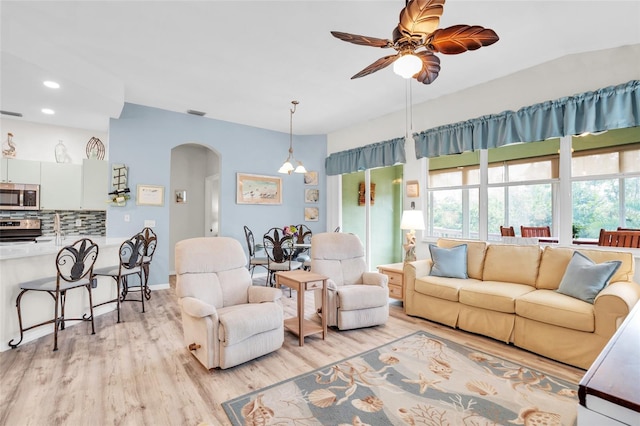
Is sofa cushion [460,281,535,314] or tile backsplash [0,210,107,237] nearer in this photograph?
sofa cushion [460,281,535,314]

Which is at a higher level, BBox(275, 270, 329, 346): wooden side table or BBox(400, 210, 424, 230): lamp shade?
BBox(400, 210, 424, 230): lamp shade

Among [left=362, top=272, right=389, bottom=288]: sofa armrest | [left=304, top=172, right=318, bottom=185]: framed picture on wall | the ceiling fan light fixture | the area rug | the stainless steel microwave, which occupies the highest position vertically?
the ceiling fan light fixture

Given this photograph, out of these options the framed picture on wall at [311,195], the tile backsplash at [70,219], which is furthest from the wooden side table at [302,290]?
the tile backsplash at [70,219]

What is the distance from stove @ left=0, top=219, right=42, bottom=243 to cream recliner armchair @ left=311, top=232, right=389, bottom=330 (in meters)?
4.91

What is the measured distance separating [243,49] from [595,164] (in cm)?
395

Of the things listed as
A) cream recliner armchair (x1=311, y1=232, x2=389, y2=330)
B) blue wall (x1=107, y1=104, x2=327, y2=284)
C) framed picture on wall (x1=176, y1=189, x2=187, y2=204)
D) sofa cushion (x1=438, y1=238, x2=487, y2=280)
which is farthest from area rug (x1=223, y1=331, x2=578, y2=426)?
framed picture on wall (x1=176, y1=189, x2=187, y2=204)

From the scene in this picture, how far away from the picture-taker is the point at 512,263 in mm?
3432

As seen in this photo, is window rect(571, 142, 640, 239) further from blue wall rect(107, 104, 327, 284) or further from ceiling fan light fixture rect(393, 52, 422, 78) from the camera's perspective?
blue wall rect(107, 104, 327, 284)

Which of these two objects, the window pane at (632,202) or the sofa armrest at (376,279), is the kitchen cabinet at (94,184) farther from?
the window pane at (632,202)

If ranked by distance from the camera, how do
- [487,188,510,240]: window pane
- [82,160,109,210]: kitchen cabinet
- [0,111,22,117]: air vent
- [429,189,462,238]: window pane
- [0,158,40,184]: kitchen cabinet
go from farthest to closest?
1. [82,160,109,210]: kitchen cabinet
2. [0,158,40,184]: kitchen cabinet
3. [0,111,22,117]: air vent
4. [429,189,462,238]: window pane
5. [487,188,510,240]: window pane

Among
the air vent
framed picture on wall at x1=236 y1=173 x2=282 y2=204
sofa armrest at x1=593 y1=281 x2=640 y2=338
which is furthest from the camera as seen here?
framed picture on wall at x1=236 y1=173 x2=282 y2=204

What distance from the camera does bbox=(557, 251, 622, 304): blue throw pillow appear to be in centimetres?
264

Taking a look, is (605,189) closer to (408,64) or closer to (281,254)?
(408,64)

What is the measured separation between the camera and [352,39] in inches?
85.9
